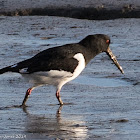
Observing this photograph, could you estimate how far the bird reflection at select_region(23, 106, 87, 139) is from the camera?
6836 millimetres

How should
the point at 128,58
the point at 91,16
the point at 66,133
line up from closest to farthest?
the point at 66,133, the point at 128,58, the point at 91,16

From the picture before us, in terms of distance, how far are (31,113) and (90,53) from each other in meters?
1.46

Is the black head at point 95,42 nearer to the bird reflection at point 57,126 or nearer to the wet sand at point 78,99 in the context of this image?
the wet sand at point 78,99

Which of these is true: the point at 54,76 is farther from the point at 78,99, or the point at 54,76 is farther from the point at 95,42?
the point at 95,42

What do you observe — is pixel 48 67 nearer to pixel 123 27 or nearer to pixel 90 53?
pixel 90 53

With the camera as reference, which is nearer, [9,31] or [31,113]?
[31,113]

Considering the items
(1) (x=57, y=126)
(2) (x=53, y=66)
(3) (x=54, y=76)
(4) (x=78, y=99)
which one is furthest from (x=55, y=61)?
(1) (x=57, y=126)

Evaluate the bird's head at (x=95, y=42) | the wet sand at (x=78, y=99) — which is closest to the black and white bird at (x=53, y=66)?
the bird's head at (x=95, y=42)

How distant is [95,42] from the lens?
919 cm

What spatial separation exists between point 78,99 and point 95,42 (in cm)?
90

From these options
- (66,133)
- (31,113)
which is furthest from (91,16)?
(66,133)

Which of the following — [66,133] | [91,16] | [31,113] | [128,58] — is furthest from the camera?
[91,16]

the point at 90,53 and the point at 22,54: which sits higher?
the point at 90,53

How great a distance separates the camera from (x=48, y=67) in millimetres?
8648
